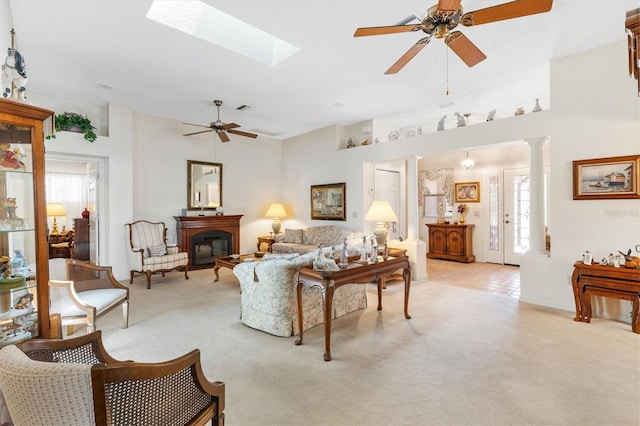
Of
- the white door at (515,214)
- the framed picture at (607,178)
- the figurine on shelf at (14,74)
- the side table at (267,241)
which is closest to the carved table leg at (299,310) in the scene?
the figurine on shelf at (14,74)

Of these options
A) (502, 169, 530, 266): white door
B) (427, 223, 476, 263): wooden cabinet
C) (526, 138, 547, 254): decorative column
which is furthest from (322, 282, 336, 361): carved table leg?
(502, 169, 530, 266): white door

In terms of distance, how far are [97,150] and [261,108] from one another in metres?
2.94

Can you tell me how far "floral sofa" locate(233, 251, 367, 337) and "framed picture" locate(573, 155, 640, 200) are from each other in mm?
3398

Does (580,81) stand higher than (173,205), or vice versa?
(580,81)

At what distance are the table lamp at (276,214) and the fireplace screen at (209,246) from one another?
1080 mm

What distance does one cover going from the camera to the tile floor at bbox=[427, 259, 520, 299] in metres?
5.02

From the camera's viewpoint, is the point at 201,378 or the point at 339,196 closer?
the point at 201,378

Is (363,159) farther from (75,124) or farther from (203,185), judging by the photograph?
(75,124)

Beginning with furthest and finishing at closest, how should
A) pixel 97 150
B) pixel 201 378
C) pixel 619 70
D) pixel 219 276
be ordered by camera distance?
pixel 219 276 → pixel 97 150 → pixel 619 70 → pixel 201 378

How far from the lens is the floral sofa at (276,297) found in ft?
10.3

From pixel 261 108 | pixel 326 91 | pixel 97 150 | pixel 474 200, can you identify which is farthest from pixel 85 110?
pixel 474 200

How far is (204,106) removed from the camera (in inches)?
219

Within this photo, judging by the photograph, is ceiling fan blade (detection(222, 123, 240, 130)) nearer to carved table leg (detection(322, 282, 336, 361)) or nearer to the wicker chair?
carved table leg (detection(322, 282, 336, 361))

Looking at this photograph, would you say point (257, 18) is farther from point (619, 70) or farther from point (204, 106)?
point (619, 70)
